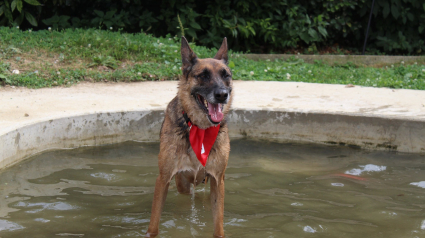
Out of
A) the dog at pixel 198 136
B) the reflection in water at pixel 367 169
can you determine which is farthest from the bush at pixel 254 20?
the dog at pixel 198 136

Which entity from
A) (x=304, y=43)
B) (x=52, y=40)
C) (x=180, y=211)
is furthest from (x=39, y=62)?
(x=304, y=43)

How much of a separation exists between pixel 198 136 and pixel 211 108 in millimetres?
269

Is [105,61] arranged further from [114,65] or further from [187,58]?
[187,58]

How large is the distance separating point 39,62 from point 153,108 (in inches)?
125

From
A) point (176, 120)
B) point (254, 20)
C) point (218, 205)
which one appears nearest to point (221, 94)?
point (176, 120)

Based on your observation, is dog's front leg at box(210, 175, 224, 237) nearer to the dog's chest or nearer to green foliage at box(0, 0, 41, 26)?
the dog's chest

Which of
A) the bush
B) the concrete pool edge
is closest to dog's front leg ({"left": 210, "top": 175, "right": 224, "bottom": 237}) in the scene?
the concrete pool edge

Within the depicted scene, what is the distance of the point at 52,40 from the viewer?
884cm

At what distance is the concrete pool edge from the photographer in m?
5.41

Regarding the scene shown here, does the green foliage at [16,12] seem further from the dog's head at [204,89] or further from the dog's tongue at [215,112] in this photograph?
the dog's tongue at [215,112]

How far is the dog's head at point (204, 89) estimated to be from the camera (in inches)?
138

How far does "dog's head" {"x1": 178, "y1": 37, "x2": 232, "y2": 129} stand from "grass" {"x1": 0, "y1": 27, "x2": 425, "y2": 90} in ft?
13.4

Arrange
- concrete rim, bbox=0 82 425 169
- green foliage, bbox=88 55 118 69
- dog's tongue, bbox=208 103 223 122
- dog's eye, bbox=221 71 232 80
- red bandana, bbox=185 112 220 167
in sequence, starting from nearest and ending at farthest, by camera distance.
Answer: red bandana, bbox=185 112 220 167
dog's tongue, bbox=208 103 223 122
dog's eye, bbox=221 71 232 80
concrete rim, bbox=0 82 425 169
green foliage, bbox=88 55 118 69

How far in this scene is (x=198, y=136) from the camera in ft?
11.5
